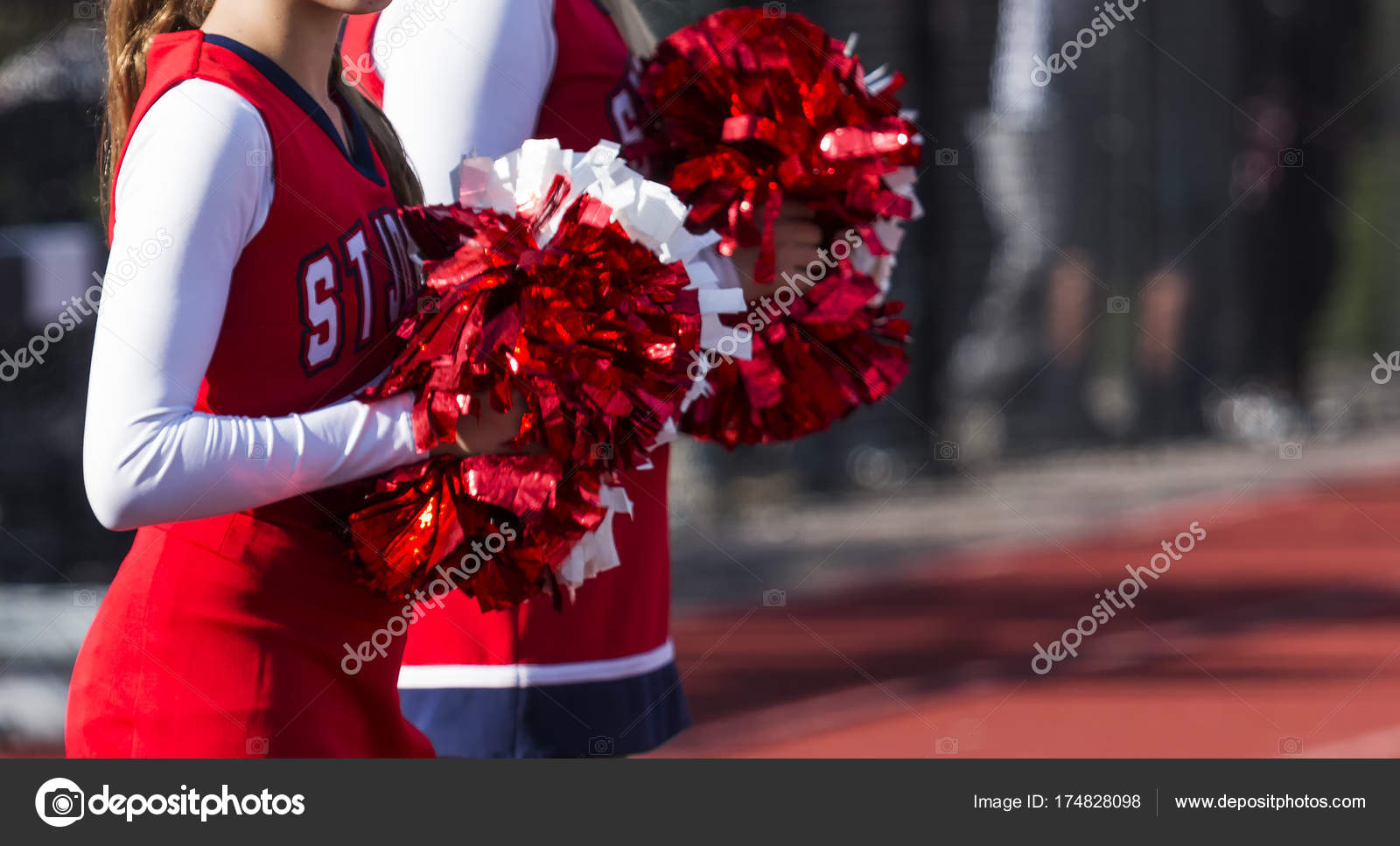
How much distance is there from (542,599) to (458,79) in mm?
670

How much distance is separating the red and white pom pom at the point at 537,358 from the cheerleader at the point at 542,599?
7.3 inches

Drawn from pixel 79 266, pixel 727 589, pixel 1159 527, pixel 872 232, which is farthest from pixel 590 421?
pixel 1159 527

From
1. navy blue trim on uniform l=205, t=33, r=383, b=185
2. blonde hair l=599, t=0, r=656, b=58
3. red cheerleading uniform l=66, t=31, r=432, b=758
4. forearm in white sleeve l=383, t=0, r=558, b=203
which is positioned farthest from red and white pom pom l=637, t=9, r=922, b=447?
red cheerleading uniform l=66, t=31, r=432, b=758

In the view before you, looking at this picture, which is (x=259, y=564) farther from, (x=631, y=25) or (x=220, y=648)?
(x=631, y=25)

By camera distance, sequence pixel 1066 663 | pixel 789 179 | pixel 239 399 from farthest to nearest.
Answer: pixel 1066 663 < pixel 789 179 < pixel 239 399

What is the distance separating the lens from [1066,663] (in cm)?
794

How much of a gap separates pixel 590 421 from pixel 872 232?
814mm

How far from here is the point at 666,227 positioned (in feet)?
6.02

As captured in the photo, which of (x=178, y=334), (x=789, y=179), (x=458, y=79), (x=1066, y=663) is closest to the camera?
(x=178, y=334)

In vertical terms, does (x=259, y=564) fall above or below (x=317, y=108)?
below

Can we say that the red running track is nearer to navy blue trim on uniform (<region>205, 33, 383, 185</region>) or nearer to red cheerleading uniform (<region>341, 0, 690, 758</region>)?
red cheerleading uniform (<region>341, 0, 690, 758</region>)
